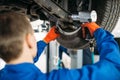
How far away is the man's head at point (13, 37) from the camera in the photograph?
111 centimetres

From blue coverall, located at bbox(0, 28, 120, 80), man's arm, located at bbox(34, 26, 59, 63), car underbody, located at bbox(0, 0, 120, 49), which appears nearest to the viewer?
blue coverall, located at bbox(0, 28, 120, 80)

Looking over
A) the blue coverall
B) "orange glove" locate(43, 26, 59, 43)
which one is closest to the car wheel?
"orange glove" locate(43, 26, 59, 43)

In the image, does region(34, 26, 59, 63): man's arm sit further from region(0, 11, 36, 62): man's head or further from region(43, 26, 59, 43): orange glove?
region(0, 11, 36, 62): man's head

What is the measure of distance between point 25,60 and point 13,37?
3.7 inches

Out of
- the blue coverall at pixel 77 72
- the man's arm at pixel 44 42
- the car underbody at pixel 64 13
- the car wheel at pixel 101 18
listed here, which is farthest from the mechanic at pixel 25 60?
the car wheel at pixel 101 18

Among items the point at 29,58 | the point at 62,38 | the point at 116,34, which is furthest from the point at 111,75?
the point at 116,34

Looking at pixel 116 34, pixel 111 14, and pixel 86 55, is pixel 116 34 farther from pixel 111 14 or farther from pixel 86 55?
pixel 111 14

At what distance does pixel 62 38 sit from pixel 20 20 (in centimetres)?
77

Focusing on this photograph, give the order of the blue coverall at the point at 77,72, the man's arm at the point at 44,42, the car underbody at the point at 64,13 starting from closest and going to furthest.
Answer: the blue coverall at the point at 77,72, the man's arm at the point at 44,42, the car underbody at the point at 64,13

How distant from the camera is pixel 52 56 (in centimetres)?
332

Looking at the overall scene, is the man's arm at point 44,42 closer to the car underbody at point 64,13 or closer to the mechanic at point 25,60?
the car underbody at point 64,13

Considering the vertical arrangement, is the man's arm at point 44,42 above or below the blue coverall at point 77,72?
below

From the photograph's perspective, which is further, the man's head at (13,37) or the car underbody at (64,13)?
the car underbody at (64,13)

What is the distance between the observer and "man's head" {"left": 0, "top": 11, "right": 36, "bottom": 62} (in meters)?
1.11
